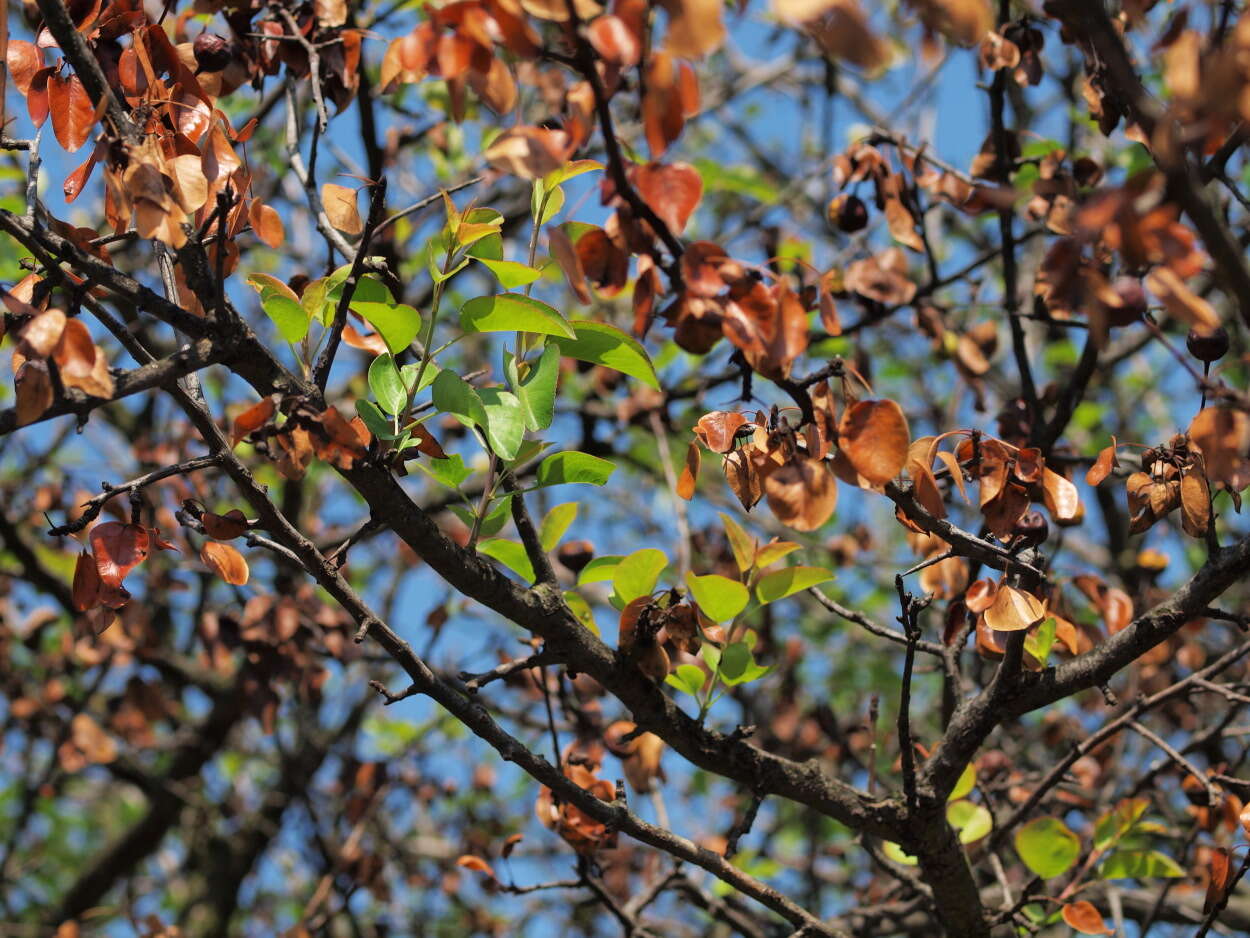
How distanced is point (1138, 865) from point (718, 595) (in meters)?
1.10

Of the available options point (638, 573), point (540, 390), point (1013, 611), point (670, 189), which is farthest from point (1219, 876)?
point (670, 189)

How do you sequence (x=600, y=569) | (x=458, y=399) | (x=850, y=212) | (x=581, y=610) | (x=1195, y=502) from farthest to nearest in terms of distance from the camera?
(x=850, y=212) → (x=581, y=610) → (x=600, y=569) → (x=1195, y=502) → (x=458, y=399)

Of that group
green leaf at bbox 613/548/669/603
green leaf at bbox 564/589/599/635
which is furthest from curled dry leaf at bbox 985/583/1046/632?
green leaf at bbox 564/589/599/635

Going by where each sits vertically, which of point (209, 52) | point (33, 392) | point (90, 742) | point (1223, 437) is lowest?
point (33, 392)

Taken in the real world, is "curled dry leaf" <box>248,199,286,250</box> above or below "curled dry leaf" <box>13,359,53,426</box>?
above

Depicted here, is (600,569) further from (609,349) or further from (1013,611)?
(1013,611)

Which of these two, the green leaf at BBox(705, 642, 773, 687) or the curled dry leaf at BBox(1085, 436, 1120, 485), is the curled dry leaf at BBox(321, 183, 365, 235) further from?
the curled dry leaf at BBox(1085, 436, 1120, 485)

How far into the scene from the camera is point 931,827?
1.77m

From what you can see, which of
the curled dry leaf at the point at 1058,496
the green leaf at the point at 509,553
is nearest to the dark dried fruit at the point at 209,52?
the green leaf at the point at 509,553

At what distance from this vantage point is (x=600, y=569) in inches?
65.6

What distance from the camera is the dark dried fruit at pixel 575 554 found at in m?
2.02

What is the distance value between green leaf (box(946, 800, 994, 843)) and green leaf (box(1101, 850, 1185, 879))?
0.23 metres

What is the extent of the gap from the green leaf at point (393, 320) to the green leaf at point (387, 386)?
25 millimetres

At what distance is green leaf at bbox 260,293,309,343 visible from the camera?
4.66 feet
